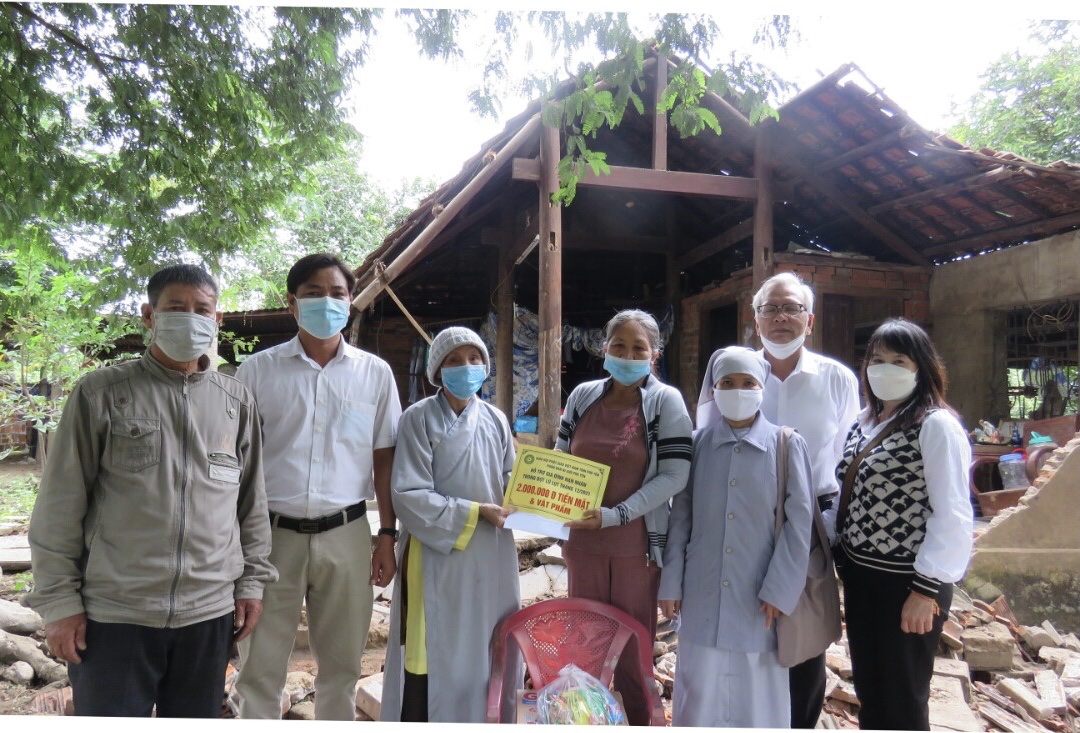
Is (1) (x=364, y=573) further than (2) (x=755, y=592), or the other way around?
(1) (x=364, y=573)

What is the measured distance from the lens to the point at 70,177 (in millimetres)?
3725

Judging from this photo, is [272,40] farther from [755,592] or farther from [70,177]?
[755,592]

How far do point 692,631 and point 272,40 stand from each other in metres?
3.93

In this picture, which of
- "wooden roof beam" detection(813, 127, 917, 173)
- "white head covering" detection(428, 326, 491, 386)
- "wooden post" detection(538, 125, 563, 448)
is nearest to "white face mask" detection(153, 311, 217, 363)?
"white head covering" detection(428, 326, 491, 386)

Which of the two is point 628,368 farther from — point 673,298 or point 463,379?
point 673,298

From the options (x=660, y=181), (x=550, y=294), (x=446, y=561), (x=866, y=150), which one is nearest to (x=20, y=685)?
(x=446, y=561)

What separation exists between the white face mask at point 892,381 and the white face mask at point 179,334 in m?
2.37

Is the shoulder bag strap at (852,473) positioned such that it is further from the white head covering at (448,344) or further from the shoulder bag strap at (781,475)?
the white head covering at (448,344)

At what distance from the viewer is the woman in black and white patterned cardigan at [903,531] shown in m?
2.18

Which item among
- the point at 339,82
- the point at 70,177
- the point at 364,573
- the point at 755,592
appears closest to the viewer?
the point at 755,592

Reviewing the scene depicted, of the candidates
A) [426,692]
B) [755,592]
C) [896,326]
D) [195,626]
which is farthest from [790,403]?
[195,626]

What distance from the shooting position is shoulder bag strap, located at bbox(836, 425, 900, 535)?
2.39 m

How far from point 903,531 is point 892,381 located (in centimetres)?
53

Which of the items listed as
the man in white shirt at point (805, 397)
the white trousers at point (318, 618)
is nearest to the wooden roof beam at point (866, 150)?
the man in white shirt at point (805, 397)
